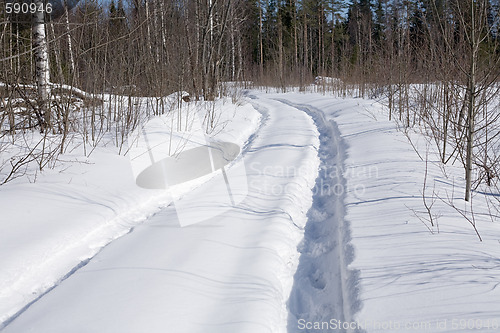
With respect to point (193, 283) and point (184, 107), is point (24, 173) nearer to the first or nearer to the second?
point (193, 283)

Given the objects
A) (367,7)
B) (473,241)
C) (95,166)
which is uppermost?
(367,7)

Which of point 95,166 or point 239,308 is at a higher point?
point 95,166

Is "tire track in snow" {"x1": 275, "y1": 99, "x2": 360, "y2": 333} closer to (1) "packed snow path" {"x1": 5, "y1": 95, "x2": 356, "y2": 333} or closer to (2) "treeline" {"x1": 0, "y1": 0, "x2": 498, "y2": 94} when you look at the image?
(1) "packed snow path" {"x1": 5, "y1": 95, "x2": 356, "y2": 333}

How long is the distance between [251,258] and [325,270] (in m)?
0.61

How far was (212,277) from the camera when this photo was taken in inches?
113

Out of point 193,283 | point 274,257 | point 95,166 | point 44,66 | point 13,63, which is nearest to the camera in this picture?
point 193,283

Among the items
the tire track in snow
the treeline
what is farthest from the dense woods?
the tire track in snow

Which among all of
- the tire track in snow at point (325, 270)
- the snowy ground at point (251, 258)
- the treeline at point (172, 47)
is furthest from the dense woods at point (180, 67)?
the tire track in snow at point (325, 270)

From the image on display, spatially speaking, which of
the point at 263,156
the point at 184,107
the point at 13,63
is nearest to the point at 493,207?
the point at 263,156

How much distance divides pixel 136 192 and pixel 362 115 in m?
7.76

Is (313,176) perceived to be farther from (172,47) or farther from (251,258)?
(172,47)

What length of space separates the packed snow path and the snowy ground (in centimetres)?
1

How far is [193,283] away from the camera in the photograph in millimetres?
2754

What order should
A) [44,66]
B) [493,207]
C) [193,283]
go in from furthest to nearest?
[44,66]
[493,207]
[193,283]
